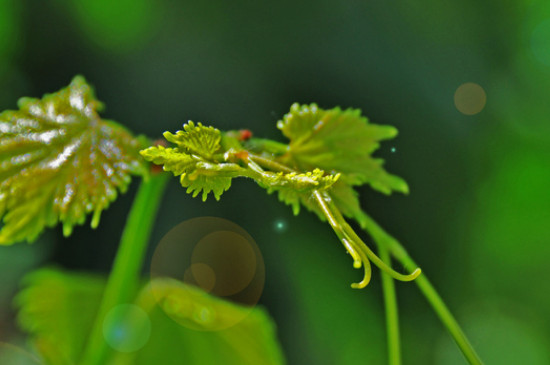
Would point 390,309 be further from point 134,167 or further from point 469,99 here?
point 469,99

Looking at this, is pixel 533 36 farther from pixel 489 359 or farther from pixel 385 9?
pixel 489 359

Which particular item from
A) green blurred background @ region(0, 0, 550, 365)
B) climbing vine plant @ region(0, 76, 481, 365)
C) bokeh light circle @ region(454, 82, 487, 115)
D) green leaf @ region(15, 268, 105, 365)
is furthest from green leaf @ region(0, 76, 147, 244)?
bokeh light circle @ region(454, 82, 487, 115)

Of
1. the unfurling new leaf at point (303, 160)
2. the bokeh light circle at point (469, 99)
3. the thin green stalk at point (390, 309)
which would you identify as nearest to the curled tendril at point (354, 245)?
the unfurling new leaf at point (303, 160)

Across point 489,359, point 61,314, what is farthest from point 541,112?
point 61,314

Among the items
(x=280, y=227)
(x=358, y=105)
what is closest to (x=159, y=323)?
(x=280, y=227)

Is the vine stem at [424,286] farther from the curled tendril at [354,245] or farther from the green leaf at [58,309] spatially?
the green leaf at [58,309]
